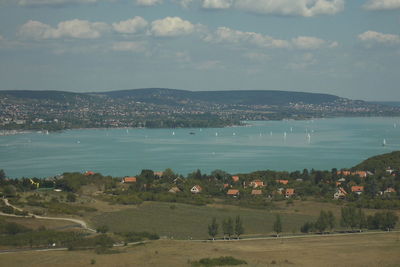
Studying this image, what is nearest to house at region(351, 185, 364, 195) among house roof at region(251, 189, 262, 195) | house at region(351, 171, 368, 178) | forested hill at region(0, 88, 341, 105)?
house at region(351, 171, 368, 178)

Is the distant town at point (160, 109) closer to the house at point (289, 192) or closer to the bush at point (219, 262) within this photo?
the house at point (289, 192)

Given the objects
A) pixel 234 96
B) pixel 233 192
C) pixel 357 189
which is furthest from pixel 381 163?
pixel 234 96

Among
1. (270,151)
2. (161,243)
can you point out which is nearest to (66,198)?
(161,243)

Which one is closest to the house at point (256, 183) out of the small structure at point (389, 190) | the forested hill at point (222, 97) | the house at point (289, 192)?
the house at point (289, 192)

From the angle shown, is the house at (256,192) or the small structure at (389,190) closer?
the small structure at (389,190)

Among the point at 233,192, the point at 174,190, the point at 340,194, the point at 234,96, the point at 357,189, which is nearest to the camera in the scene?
the point at 340,194

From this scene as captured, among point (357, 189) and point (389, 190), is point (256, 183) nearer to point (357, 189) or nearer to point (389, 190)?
point (357, 189)

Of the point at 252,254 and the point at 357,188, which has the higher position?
the point at 357,188
